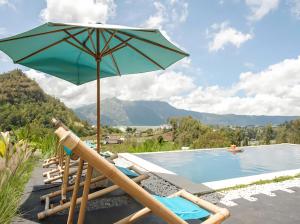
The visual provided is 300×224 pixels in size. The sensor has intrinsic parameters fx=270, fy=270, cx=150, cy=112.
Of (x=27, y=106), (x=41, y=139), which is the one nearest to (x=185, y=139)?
(x=41, y=139)

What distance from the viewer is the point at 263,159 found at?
11547 mm

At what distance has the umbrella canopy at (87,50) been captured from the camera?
15.3 feet

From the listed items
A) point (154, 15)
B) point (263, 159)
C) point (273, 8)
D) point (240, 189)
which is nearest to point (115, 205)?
point (240, 189)

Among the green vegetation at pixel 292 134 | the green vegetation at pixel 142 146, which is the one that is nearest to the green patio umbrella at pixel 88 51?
the green vegetation at pixel 142 146

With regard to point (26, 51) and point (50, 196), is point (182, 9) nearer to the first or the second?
point (26, 51)

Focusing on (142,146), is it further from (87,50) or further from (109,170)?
(109,170)

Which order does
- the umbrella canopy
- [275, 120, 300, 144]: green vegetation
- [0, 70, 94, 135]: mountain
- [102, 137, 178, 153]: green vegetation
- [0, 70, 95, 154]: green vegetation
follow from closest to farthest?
1. the umbrella canopy
2. [102, 137, 178, 153]: green vegetation
3. [275, 120, 300, 144]: green vegetation
4. [0, 70, 95, 154]: green vegetation
5. [0, 70, 94, 135]: mountain

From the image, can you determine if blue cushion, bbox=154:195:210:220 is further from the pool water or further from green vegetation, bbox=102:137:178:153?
green vegetation, bbox=102:137:178:153

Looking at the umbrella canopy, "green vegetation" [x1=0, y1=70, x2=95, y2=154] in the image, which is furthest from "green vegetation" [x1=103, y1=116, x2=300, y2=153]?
"green vegetation" [x1=0, y1=70, x2=95, y2=154]

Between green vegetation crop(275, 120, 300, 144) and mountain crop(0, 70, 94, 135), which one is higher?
mountain crop(0, 70, 94, 135)

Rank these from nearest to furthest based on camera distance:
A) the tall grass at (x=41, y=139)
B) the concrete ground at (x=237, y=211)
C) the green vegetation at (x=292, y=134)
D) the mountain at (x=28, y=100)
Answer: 1. the concrete ground at (x=237, y=211)
2. the tall grass at (x=41, y=139)
3. the green vegetation at (x=292, y=134)
4. the mountain at (x=28, y=100)

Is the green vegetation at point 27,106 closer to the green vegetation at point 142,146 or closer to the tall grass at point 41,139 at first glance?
the green vegetation at point 142,146

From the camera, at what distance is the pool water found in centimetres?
888

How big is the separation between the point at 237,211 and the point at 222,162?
23.1 feet
